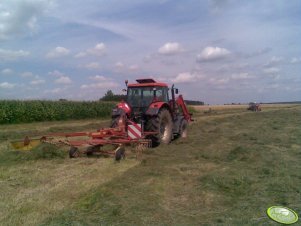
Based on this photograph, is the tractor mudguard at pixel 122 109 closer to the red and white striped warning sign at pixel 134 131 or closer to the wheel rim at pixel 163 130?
the red and white striped warning sign at pixel 134 131

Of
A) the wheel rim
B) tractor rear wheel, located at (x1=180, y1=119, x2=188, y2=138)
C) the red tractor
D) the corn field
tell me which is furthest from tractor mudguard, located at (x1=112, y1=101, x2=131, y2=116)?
the corn field

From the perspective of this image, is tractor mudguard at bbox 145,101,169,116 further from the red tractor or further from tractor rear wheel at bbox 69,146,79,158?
tractor rear wheel at bbox 69,146,79,158

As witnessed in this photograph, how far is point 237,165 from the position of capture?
8.11 m

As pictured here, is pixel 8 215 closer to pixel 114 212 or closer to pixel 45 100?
pixel 114 212

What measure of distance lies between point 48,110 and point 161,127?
59.1ft

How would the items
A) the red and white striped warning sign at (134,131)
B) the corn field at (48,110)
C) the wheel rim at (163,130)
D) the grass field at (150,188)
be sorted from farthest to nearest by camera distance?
the corn field at (48,110) < the wheel rim at (163,130) < the red and white striped warning sign at (134,131) < the grass field at (150,188)

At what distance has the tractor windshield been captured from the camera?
1239cm

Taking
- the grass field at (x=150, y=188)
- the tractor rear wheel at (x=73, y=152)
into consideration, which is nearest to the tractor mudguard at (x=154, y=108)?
the grass field at (x=150, y=188)

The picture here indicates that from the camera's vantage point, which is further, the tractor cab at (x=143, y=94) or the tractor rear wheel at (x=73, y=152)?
the tractor cab at (x=143, y=94)

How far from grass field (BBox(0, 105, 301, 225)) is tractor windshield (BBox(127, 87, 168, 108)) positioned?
2874 mm

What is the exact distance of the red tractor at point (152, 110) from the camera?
11422mm

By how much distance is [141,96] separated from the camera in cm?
1254

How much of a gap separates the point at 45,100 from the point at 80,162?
2134 cm

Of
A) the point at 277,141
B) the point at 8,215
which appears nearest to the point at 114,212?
the point at 8,215
